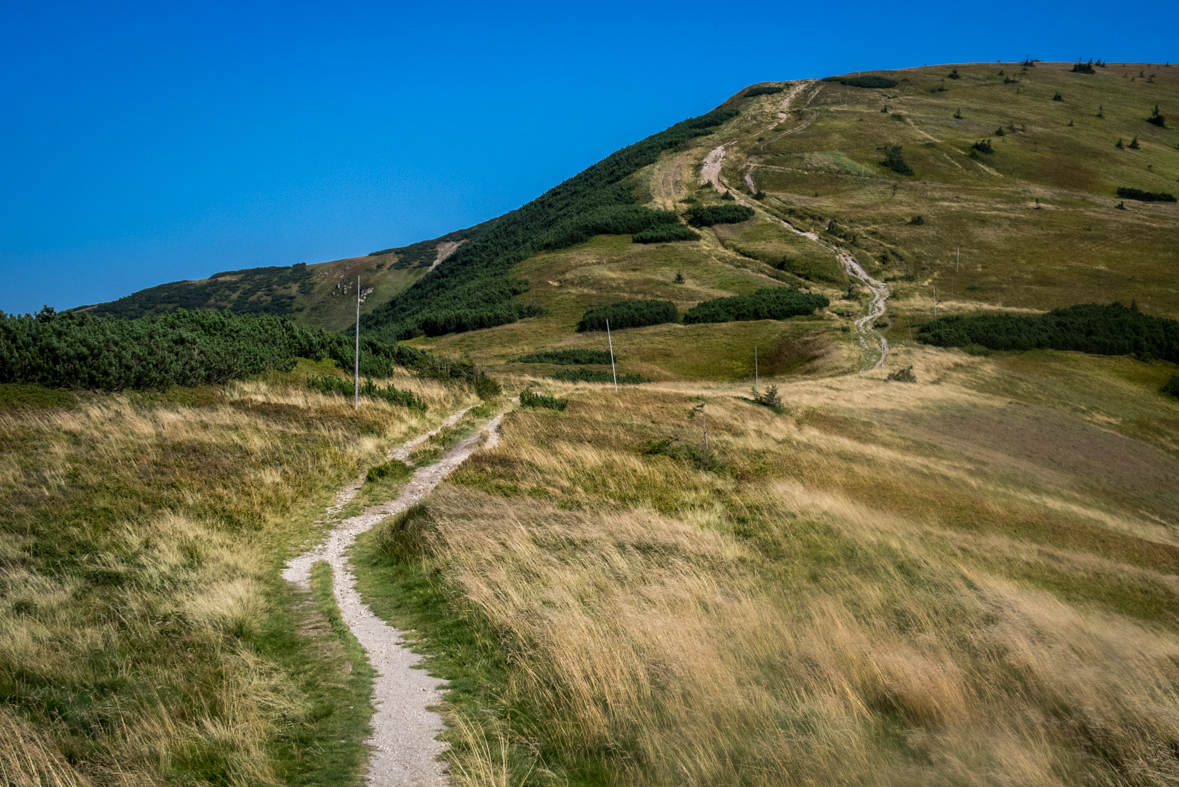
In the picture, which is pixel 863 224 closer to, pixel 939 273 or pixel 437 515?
pixel 939 273

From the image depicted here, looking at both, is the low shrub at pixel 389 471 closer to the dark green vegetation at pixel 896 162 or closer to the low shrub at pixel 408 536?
the low shrub at pixel 408 536

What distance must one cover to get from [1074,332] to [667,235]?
51.1 metres

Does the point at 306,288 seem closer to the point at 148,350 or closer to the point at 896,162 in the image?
the point at 896,162

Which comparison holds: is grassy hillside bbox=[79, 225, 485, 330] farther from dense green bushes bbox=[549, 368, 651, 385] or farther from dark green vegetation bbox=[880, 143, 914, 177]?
dark green vegetation bbox=[880, 143, 914, 177]

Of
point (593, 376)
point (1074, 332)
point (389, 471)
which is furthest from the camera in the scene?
point (1074, 332)

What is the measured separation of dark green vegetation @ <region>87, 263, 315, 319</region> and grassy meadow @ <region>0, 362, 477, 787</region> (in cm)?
13598

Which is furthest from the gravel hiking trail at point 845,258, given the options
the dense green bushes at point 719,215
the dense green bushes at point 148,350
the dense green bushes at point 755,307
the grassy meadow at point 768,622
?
the dense green bushes at point 148,350

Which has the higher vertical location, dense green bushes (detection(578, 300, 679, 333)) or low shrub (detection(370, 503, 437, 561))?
dense green bushes (detection(578, 300, 679, 333))

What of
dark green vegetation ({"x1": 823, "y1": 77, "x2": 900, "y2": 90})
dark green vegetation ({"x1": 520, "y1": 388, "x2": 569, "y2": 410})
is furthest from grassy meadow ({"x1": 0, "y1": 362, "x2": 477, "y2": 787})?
dark green vegetation ({"x1": 823, "y1": 77, "x2": 900, "y2": 90})

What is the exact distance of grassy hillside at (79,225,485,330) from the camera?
13875cm

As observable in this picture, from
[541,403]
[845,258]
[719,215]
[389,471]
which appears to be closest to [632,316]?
[845,258]

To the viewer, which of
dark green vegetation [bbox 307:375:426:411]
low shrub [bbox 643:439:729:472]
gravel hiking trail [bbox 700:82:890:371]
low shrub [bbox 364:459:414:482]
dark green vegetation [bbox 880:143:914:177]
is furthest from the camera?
dark green vegetation [bbox 880:143:914:177]

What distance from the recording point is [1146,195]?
312 ft

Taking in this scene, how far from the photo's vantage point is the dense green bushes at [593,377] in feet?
152
